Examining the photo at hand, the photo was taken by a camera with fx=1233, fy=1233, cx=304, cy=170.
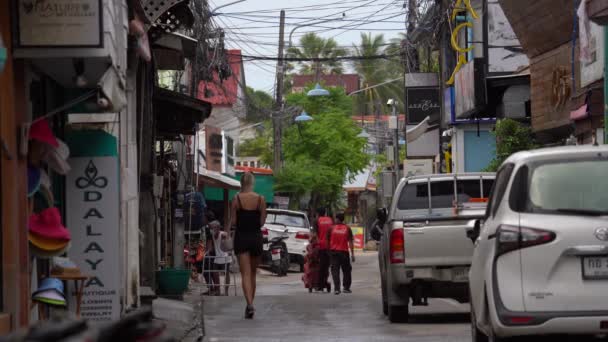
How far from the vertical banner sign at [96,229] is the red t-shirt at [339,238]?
13.7 metres

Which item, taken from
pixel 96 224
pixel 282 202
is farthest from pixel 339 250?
pixel 282 202

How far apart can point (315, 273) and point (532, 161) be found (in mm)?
17860

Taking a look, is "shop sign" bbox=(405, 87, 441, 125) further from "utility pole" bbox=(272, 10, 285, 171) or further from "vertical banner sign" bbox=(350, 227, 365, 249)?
"vertical banner sign" bbox=(350, 227, 365, 249)

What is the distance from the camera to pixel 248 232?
16.5 metres

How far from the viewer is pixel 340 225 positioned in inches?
1005

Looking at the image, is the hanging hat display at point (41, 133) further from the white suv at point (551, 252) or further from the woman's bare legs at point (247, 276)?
the woman's bare legs at point (247, 276)

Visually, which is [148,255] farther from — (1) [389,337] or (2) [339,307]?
(1) [389,337]

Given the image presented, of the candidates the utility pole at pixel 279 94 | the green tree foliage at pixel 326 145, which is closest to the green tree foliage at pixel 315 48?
the green tree foliage at pixel 326 145

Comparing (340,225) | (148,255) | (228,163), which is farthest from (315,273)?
(228,163)

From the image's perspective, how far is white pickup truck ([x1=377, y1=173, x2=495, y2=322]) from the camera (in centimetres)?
1505

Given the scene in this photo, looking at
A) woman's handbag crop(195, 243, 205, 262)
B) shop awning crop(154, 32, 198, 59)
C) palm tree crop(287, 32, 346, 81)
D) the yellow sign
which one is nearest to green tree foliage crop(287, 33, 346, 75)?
palm tree crop(287, 32, 346, 81)

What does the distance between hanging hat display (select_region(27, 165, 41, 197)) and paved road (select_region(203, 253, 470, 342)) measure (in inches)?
134

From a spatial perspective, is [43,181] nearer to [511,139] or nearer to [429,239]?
[429,239]

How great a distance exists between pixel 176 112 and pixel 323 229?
610cm
